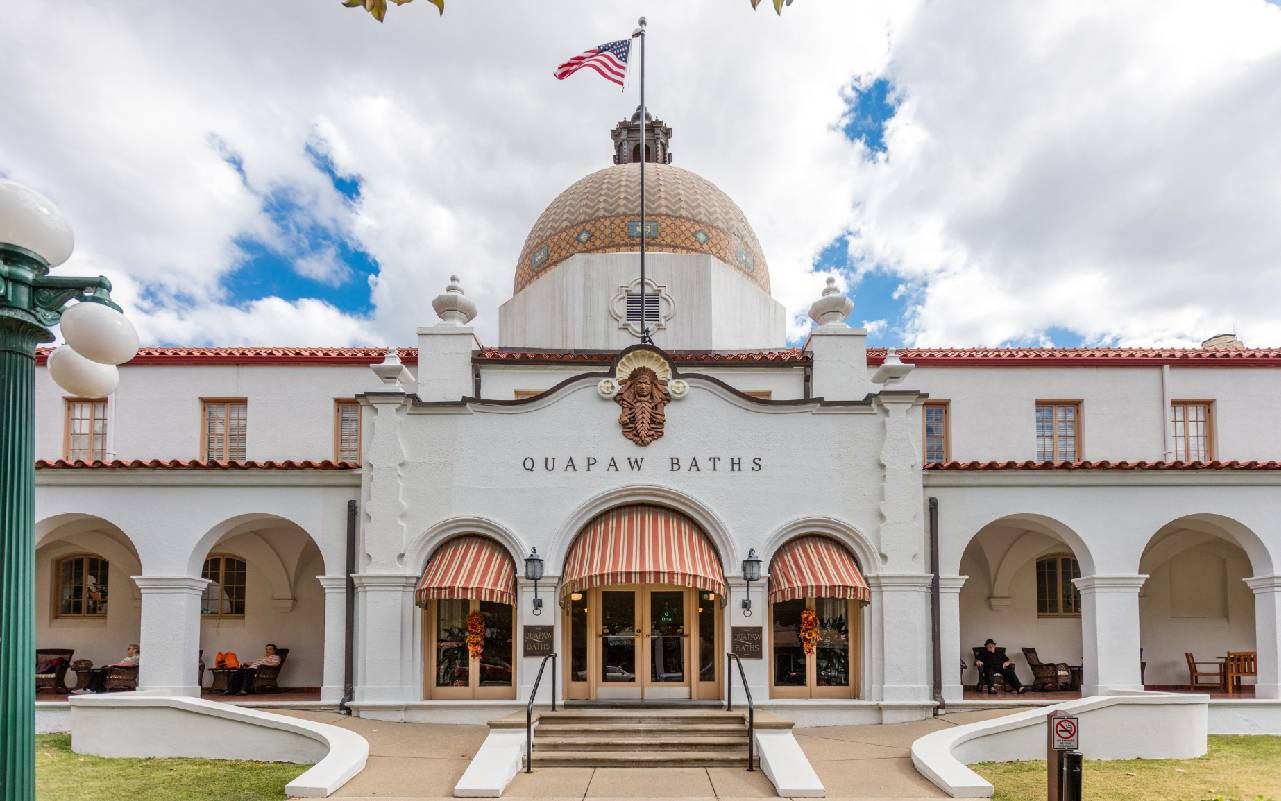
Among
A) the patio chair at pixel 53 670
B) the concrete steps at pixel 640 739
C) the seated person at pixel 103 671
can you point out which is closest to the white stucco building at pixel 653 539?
the patio chair at pixel 53 670

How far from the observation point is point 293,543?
22.0 meters

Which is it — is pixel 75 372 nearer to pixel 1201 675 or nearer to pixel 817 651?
pixel 817 651

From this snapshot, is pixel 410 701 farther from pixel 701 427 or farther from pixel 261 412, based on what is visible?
pixel 261 412

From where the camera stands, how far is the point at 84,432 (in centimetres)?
2320

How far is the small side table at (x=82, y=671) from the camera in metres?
21.2

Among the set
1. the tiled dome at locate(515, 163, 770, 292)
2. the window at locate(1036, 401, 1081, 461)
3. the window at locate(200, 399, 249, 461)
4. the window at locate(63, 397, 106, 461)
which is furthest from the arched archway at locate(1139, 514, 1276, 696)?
the window at locate(63, 397, 106, 461)

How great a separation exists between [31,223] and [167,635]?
1443 centimetres

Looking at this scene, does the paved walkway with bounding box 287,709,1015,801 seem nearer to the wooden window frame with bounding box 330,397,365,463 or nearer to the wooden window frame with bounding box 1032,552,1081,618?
the wooden window frame with bounding box 1032,552,1081,618

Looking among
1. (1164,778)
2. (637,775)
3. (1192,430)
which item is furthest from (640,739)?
(1192,430)

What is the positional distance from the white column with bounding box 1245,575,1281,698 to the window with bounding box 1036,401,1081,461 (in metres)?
5.41

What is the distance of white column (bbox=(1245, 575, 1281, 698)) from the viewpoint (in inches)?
730

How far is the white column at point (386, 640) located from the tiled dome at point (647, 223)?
11686 mm

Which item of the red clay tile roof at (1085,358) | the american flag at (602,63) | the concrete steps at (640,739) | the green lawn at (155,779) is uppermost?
the american flag at (602,63)

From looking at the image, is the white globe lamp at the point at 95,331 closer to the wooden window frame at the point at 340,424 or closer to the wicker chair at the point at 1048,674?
the wooden window frame at the point at 340,424
